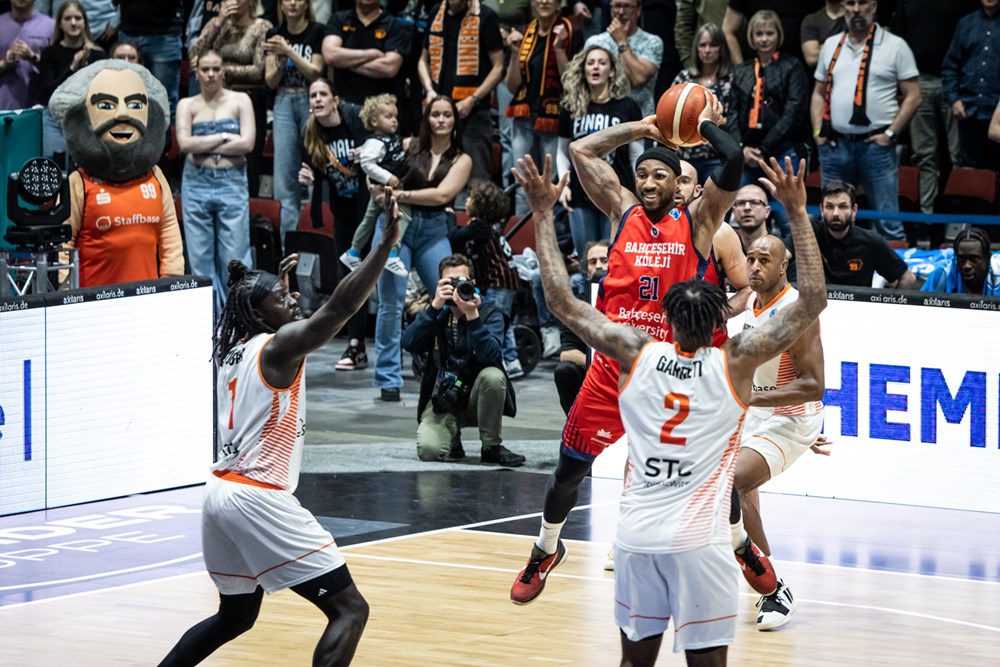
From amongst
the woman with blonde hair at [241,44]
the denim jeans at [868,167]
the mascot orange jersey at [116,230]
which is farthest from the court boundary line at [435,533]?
the woman with blonde hair at [241,44]

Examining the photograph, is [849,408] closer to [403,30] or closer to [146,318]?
[146,318]

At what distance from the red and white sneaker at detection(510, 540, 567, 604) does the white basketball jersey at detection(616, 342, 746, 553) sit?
8.34ft

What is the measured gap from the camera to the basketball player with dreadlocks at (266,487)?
6.21 metres

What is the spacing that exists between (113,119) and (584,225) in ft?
14.5

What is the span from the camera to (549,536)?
325 inches

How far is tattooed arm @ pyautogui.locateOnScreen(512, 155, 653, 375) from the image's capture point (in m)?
5.92

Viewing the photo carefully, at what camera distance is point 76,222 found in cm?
1220

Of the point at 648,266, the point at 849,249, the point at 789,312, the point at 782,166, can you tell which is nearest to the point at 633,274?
the point at 648,266

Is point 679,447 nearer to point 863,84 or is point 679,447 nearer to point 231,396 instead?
point 231,396

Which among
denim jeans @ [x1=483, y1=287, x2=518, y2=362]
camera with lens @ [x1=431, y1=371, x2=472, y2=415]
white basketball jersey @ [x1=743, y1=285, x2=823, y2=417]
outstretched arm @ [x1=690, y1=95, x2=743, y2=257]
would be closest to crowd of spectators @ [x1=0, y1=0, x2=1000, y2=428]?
denim jeans @ [x1=483, y1=287, x2=518, y2=362]

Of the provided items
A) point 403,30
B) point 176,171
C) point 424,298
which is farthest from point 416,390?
point 176,171

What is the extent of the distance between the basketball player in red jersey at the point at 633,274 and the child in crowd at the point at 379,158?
227 inches

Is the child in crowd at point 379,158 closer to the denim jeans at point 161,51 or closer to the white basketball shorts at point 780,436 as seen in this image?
the denim jeans at point 161,51

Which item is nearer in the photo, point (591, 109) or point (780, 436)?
point (780, 436)
